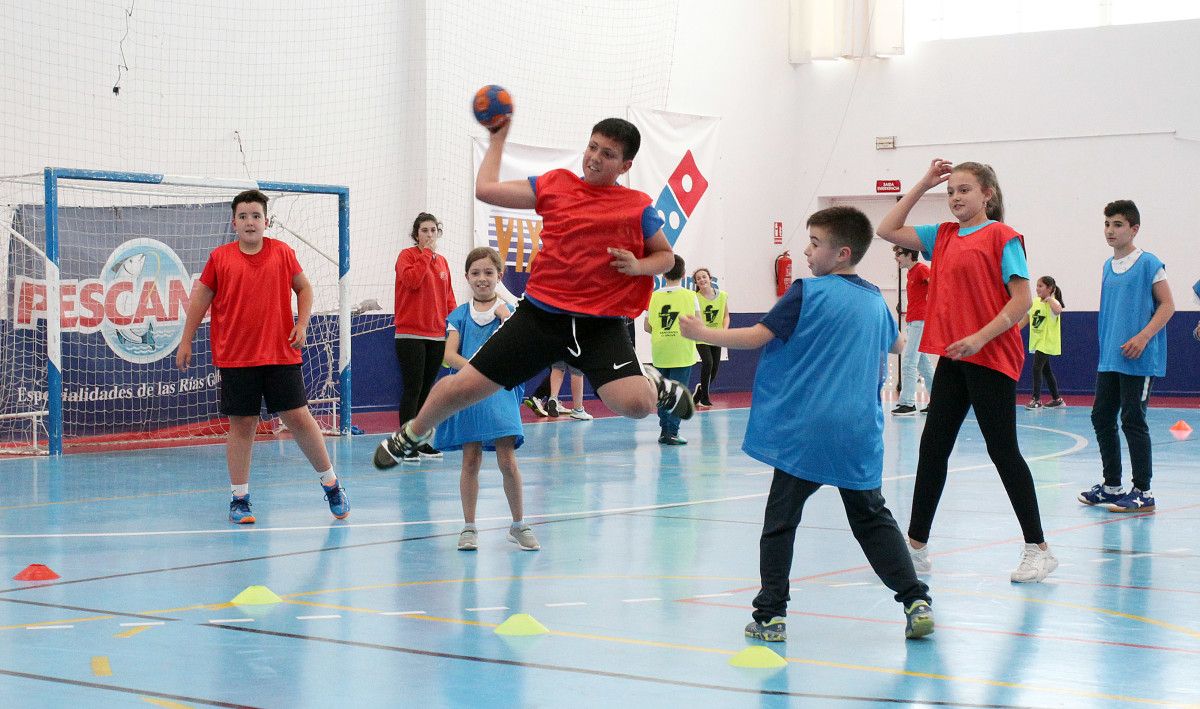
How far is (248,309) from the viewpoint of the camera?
7766 millimetres

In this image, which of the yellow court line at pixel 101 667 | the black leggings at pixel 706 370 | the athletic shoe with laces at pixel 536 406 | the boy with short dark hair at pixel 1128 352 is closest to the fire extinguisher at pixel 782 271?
the black leggings at pixel 706 370

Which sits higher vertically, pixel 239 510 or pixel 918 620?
pixel 918 620

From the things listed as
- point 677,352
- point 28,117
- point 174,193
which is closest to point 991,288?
point 677,352

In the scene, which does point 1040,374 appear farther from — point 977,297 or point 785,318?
point 785,318

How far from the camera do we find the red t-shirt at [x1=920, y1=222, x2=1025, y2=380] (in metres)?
5.96

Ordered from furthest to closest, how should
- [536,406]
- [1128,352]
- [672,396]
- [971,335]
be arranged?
[536,406], [1128,352], [672,396], [971,335]

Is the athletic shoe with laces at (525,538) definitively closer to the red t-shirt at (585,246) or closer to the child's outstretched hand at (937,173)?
the red t-shirt at (585,246)

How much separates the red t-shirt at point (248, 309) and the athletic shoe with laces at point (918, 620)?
14.1ft

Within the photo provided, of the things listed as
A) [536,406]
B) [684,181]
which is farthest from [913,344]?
[684,181]

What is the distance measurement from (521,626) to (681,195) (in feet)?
51.0

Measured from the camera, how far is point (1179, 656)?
461cm

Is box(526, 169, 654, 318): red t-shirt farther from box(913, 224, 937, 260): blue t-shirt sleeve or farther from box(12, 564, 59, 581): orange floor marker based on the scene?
box(12, 564, 59, 581): orange floor marker

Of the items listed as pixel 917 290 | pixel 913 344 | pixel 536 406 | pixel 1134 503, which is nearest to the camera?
pixel 1134 503

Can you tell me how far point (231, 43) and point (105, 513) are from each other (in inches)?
308
